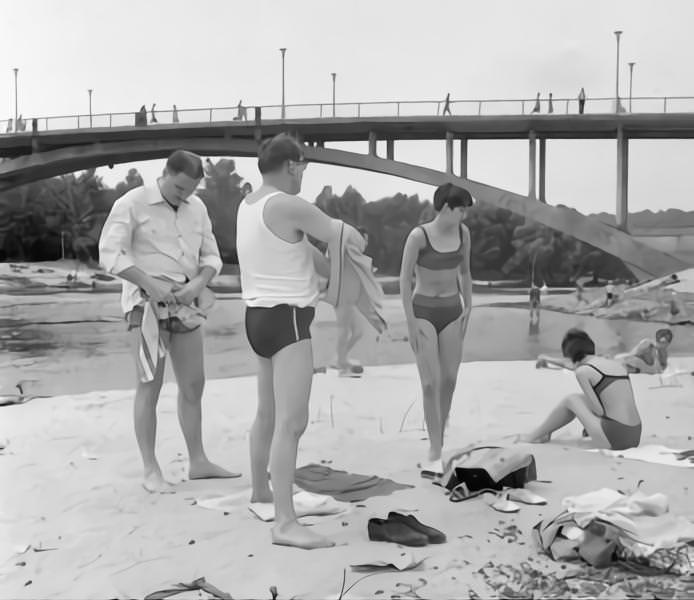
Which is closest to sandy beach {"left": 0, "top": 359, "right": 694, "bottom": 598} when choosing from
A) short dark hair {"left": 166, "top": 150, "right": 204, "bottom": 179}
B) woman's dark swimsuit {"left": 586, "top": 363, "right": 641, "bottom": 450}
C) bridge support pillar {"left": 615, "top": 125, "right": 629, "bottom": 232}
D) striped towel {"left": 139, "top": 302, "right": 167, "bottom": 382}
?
woman's dark swimsuit {"left": 586, "top": 363, "right": 641, "bottom": 450}

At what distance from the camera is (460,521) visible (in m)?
3.05

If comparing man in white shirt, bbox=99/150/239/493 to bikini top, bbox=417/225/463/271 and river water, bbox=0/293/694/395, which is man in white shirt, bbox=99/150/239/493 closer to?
bikini top, bbox=417/225/463/271

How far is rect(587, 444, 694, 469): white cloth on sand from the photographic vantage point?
3.90 meters

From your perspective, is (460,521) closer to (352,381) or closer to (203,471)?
(203,471)

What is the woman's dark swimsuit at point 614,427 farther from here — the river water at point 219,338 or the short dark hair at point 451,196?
the river water at point 219,338

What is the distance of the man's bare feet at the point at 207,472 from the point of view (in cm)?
365

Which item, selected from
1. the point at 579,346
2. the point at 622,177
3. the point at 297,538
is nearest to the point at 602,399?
the point at 579,346

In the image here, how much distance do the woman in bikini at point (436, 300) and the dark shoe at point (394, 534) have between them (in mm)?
855

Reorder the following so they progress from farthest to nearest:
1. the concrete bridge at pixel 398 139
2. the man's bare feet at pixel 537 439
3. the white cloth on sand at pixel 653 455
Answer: the concrete bridge at pixel 398 139 → the man's bare feet at pixel 537 439 → the white cloth on sand at pixel 653 455

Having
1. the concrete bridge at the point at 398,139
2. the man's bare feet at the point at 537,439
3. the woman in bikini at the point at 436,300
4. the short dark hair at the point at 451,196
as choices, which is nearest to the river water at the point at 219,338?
the concrete bridge at the point at 398,139

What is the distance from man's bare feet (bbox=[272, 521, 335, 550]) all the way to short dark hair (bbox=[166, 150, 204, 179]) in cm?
140

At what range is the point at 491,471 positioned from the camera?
3.34m

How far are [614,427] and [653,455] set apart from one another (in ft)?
0.77

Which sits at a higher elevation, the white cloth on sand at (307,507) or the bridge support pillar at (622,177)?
the bridge support pillar at (622,177)
